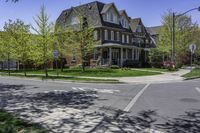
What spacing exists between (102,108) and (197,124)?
3.76 m

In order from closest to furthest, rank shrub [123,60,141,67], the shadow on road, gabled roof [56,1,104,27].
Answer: the shadow on road
gabled roof [56,1,104,27]
shrub [123,60,141,67]

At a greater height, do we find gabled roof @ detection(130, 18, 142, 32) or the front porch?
gabled roof @ detection(130, 18, 142, 32)

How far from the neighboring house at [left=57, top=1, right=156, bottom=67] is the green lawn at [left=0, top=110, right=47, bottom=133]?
32834 millimetres

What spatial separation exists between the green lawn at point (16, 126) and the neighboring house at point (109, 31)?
32834 mm

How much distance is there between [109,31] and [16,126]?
38.6 metres

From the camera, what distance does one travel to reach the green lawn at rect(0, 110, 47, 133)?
24.5 feet

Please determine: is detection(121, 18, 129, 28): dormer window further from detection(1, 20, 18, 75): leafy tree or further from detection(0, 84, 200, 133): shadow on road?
detection(0, 84, 200, 133): shadow on road

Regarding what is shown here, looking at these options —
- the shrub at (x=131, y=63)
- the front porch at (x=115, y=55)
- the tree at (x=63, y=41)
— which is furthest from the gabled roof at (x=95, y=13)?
the tree at (x=63, y=41)

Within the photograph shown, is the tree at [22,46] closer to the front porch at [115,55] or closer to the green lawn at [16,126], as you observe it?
the front porch at [115,55]

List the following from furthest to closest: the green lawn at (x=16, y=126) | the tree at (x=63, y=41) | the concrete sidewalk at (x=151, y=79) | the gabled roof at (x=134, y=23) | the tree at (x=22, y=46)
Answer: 1. the gabled roof at (x=134, y=23)
2. the tree at (x=63, y=41)
3. the tree at (x=22, y=46)
4. the concrete sidewalk at (x=151, y=79)
5. the green lawn at (x=16, y=126)

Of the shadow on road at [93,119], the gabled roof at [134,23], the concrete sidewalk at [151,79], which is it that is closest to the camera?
the shadow on road at [93,119]

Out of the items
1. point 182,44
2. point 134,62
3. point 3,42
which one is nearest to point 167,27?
point 182,44

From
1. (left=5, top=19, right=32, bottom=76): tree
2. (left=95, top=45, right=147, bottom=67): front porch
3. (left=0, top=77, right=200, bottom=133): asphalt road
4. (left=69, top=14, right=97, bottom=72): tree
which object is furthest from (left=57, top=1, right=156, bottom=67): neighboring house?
(left=0, top=77, right=200, bottom=133): asphalt road

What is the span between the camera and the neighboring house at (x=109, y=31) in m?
44.2
